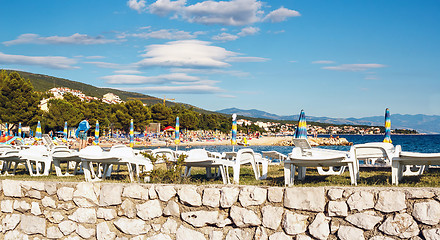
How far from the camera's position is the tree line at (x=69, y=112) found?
43.4 meters

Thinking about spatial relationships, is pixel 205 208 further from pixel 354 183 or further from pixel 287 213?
pixel 354 183

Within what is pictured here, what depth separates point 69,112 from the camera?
5509cm

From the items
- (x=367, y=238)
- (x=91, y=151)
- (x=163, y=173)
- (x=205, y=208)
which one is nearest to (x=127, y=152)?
(x=91, y=151)

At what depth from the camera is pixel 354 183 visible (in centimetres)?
549

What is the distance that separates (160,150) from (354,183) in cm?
441

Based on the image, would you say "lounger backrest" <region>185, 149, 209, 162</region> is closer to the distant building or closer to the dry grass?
the dry grass

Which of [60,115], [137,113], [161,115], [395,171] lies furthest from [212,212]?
[161,115]

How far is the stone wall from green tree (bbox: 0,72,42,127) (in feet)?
138

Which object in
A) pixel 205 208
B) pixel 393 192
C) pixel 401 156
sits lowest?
pixel 205 208

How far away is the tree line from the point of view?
1709 inches

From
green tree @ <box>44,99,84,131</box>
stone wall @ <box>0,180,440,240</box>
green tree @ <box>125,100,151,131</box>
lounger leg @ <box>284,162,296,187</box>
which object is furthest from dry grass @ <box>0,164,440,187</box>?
green tree @ <box>125,100,151,131</box>

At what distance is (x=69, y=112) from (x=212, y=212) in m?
54.3

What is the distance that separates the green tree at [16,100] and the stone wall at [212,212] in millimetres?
A: 42091

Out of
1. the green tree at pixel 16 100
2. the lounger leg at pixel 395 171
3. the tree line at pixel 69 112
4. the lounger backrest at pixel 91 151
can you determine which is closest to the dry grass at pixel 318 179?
the lounger leg at pixel 395 171
